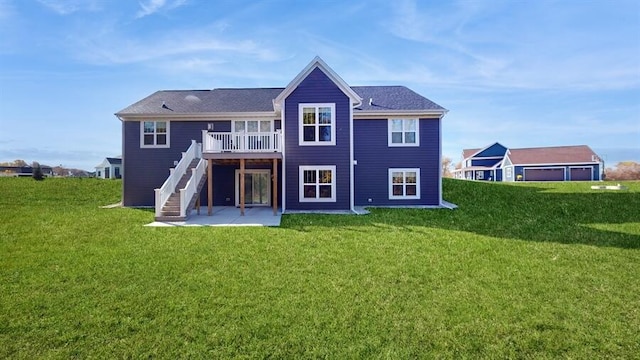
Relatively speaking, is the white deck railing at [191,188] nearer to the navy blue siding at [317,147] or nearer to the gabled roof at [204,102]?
the gabled roof at [204,102]

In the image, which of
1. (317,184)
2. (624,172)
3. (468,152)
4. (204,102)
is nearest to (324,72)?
(317,184)

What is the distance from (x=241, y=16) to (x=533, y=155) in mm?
44435

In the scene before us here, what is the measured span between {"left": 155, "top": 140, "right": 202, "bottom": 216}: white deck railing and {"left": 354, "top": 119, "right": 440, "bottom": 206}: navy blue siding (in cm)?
842

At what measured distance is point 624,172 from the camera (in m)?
47.5

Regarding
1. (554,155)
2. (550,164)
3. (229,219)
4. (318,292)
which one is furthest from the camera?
(554,155)

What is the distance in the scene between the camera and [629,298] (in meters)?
5.31

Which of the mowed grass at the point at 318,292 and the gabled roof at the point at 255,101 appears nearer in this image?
the mowed grass at the point at 318,292

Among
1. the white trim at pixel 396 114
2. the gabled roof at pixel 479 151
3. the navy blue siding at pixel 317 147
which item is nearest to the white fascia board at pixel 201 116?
the navy blue siding at pixel 317 147

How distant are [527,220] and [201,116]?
15.7m

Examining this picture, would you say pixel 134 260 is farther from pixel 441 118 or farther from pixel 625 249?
pixel 441 118

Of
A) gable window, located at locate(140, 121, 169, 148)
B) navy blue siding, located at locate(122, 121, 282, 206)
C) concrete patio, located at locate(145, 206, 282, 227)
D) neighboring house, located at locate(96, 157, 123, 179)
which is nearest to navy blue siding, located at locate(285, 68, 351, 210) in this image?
concrete patio, located at locate(145, 206, 282, 227)

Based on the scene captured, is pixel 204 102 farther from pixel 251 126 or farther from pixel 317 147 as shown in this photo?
pixel 317 147

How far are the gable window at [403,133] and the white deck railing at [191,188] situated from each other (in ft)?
31.5

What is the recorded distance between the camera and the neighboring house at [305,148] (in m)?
14.7
